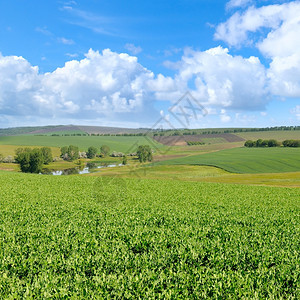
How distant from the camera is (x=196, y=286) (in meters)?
8.62

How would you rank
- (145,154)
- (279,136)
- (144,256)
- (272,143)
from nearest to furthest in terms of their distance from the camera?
(144,256) → (145,154) → (272,143) → (279,136)

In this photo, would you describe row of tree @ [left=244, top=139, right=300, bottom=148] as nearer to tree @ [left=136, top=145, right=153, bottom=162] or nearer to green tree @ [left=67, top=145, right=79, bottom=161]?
tree @ [left=136, top=145, right=153, bottom=162]

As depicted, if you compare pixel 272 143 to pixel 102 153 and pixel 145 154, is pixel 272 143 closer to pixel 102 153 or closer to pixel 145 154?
pixel 145 154

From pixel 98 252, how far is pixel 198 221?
8.49 metres

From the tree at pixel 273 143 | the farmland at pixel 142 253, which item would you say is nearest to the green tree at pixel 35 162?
the farmland at pixel 142 253

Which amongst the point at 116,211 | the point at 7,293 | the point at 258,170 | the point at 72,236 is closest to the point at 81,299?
the point at 7,293

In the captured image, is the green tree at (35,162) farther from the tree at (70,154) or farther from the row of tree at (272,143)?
the row of tree at (272,143)

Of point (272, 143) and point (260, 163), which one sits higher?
point (272, 143)

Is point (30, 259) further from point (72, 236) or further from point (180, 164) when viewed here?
point (180, 164)

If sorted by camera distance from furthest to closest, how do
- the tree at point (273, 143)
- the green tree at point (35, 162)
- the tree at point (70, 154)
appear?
the tree at point (273, 143)
the tree at point (70, 154)
the green tree at point (35, 162)

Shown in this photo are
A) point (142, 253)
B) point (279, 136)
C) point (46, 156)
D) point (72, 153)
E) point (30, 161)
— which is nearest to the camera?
point (142, 253)

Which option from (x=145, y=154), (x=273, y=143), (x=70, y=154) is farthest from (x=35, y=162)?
(x=273, y=143)

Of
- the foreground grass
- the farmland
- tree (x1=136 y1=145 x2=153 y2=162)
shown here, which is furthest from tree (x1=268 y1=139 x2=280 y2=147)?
the foreground grass

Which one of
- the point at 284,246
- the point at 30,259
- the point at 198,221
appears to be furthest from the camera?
the point at 198,221
